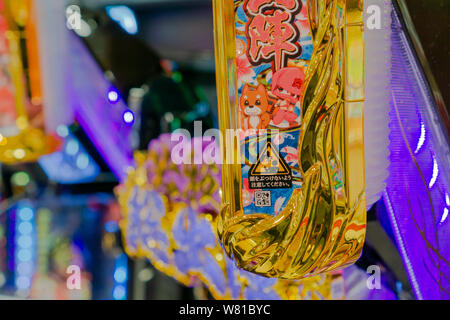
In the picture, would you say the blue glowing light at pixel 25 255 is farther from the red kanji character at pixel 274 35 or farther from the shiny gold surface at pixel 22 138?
the red kanji character at pixel 274 35

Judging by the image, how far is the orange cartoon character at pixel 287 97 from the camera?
72cm

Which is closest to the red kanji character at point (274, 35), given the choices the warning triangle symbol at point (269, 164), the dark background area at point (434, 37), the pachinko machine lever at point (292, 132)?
the pachinko machine lever at point (292, 132)

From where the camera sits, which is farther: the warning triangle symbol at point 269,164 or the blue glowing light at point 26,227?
the blue glowing light at point 26,227

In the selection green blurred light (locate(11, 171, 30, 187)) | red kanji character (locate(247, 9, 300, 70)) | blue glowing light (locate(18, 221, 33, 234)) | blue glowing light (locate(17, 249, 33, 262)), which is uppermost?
red kanji character (locate(247, 9, 300, 70))

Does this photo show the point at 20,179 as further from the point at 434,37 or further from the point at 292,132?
the point at 434,37

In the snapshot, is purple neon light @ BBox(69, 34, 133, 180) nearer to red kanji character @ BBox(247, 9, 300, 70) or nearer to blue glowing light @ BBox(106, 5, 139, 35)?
blue glowing light @ BBox(106, 5, 139, 35)

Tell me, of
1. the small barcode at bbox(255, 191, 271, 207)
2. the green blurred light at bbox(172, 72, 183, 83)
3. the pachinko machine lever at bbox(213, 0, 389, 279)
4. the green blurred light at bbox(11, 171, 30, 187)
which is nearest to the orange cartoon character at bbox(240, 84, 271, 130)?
the pachinko machine lever at bbox(213, 0, 389, 279)

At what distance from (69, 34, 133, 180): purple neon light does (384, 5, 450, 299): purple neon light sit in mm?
544

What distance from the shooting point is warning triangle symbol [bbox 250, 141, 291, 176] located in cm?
73

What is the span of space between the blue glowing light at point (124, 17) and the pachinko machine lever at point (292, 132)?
0.27 metres

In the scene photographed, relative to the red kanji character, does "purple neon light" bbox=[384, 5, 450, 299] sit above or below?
below

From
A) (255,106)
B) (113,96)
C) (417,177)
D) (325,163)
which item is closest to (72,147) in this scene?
(113,96)
